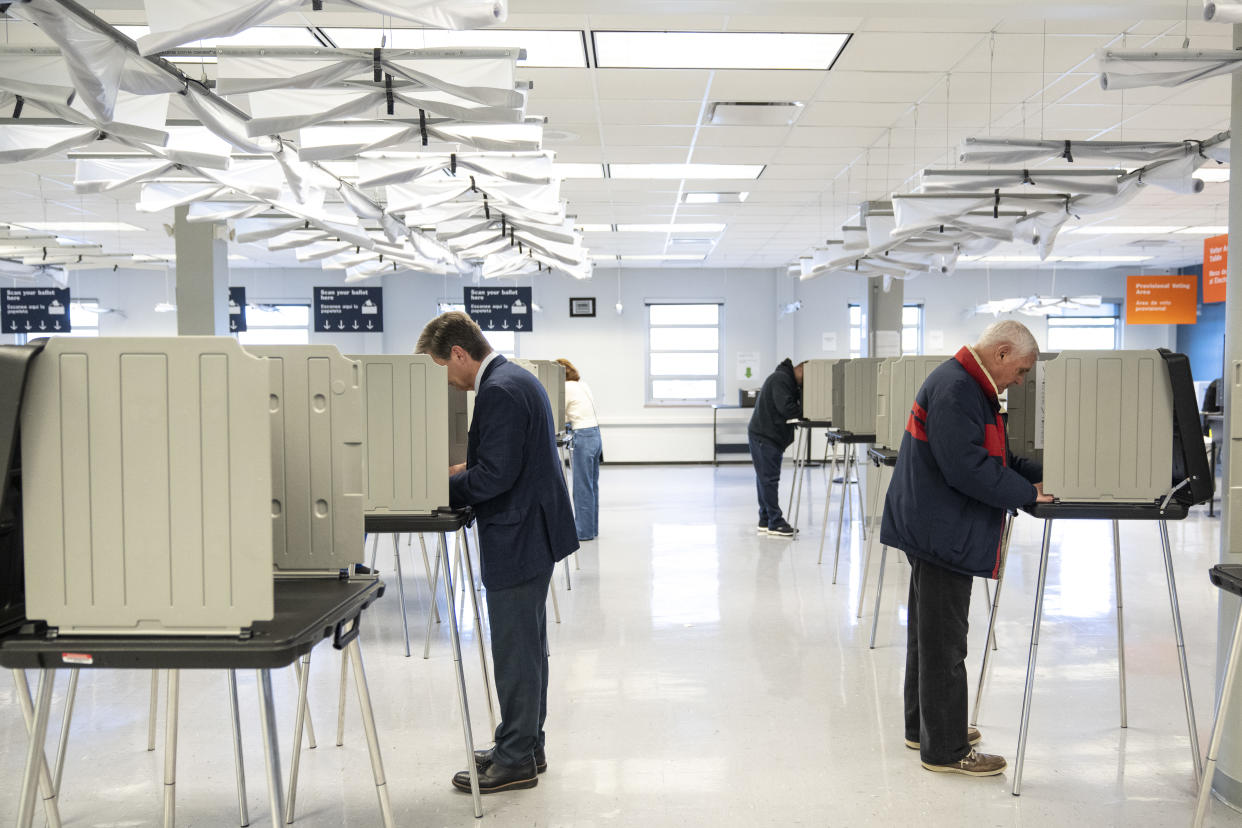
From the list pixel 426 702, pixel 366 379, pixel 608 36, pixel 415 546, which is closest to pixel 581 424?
pixel 415 546

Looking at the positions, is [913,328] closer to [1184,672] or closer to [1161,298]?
[1161,298]

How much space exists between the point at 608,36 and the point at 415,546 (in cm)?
432

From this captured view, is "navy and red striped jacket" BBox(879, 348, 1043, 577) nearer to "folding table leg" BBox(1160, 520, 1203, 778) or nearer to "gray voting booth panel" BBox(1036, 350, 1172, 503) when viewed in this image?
"gray voting booth panel" BBox(1036, 350, 1172, 503)

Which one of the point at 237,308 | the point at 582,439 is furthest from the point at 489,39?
the point at 237,308

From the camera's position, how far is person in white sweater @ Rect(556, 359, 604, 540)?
6664mm

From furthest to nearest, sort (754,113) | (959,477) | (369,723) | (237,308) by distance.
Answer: (237,308) → (754,113) → (959,477) → (369,723)

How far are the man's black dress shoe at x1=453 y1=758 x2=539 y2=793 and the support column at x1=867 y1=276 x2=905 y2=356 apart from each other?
24.0ft

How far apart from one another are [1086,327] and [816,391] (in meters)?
8.97

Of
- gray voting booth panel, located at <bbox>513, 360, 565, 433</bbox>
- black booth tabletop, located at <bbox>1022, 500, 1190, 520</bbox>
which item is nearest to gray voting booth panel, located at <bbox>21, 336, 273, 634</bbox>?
black booth tabletop, located at <bbox>1022, 500, 1190, 520</bbox>

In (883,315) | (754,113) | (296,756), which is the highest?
(754,113)

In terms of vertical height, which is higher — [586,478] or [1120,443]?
[1120,443]

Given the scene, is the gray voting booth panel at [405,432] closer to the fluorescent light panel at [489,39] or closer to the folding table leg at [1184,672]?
the fluorescent light panel at [489,39]

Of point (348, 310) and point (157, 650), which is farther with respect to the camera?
point (348, 310)

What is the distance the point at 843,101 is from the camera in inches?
215
